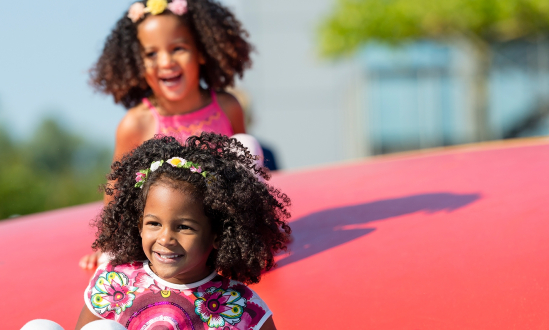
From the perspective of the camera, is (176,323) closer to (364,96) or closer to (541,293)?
(541,293)

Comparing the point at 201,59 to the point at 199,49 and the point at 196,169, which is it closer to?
the point at 199,49

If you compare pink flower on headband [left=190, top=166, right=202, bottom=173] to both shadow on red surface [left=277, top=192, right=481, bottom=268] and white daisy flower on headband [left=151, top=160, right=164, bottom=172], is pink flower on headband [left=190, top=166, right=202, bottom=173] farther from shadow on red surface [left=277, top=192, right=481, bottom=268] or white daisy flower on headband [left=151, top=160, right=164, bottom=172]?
shadow on red surface [left=277, top=192, right=481, bottom=268]

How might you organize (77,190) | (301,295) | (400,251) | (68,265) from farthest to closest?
(77,190) → (68,265) → (400,251) → (301,295)

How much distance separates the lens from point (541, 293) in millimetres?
1694

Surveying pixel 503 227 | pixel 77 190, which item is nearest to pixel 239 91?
pixel 503 227

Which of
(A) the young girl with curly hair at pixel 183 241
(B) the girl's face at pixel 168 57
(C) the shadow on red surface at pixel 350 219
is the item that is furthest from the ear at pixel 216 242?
(B) the girl's face at pixel 168 57

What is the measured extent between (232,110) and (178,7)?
0.46m

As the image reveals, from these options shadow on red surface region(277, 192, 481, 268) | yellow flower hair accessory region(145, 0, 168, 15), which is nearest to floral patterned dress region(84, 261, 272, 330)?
shadow on red surface region(277, 192, 481, 268)

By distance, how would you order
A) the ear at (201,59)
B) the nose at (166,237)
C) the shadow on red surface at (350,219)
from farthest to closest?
the ear at (201,59), the shadow on red surface at (350,219), the nose at (166,237)

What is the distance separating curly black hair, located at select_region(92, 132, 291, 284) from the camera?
1.55 meters

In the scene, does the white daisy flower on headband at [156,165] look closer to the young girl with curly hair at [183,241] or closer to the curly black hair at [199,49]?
the young girl with curly hair at [183,241]

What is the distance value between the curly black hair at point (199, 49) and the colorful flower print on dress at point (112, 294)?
1245 mm

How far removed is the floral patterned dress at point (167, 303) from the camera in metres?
1.51

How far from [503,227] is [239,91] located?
9.17 ft
